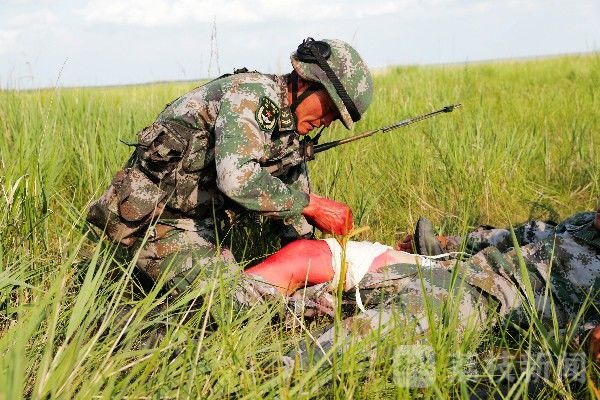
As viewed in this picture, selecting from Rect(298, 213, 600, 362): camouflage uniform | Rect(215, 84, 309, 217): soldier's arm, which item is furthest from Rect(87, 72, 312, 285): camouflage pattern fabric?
Rect(298, 213, 600, 362): camouflage uniform

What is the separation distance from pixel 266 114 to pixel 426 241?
947 mm

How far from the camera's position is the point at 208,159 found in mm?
2699

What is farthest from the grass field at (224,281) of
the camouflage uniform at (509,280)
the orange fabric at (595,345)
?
the camouflage uniform at (509,280)

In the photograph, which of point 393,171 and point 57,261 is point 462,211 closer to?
point 393,171

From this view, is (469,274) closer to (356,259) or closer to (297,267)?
(356,259)

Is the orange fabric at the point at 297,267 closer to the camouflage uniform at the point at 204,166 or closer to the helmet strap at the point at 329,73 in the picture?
the camouflage uniform at the point at 204,166

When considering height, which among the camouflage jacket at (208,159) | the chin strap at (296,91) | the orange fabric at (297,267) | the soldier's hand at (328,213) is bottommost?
the orange fabric at (297,267)

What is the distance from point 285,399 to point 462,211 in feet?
7.83

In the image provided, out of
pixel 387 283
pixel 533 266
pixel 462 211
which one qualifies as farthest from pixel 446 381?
pixel 462 211

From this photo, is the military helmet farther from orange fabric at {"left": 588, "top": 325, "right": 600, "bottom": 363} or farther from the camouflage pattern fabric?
orange fabric at {"left": 588, "top": 325, "right": 600, "bottom": 363}

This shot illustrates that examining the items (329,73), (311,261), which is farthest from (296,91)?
(311,261)

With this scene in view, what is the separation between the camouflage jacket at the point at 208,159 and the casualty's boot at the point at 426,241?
0.60 metres

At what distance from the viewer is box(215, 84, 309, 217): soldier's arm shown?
2.49 m

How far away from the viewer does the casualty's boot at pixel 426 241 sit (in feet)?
9.73
